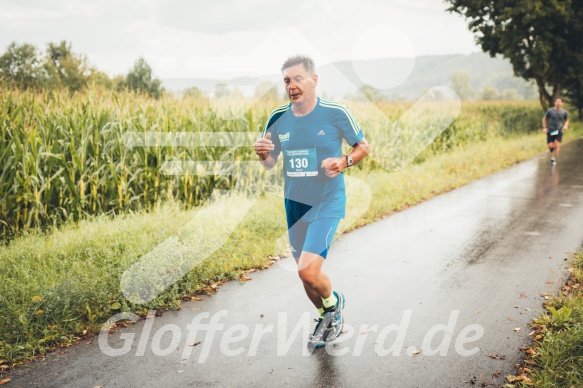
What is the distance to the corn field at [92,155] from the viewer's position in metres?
7.02

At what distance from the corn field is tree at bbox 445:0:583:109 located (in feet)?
81.3

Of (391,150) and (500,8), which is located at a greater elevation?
(500,8)

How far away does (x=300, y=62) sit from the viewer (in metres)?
3.83

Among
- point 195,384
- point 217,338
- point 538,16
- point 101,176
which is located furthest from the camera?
point 538,16

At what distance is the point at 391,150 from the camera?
49.4 ft

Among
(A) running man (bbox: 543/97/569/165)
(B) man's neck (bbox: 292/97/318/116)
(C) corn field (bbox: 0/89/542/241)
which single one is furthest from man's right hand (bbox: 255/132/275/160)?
(A) running man (bbox: 543/97/569/165)

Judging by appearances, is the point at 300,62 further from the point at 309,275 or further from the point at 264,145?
the point at 309,275

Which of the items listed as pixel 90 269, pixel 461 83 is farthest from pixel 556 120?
pixel 461 83

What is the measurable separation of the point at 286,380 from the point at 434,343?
4.42ft

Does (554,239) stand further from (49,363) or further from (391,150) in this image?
(391,150)

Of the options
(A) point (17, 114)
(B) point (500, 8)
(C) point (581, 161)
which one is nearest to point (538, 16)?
(B) point (500, 8)

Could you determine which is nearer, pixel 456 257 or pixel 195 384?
pixel 195 384

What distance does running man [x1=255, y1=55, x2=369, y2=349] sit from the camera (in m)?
3.85

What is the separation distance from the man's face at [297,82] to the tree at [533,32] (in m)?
28.2
